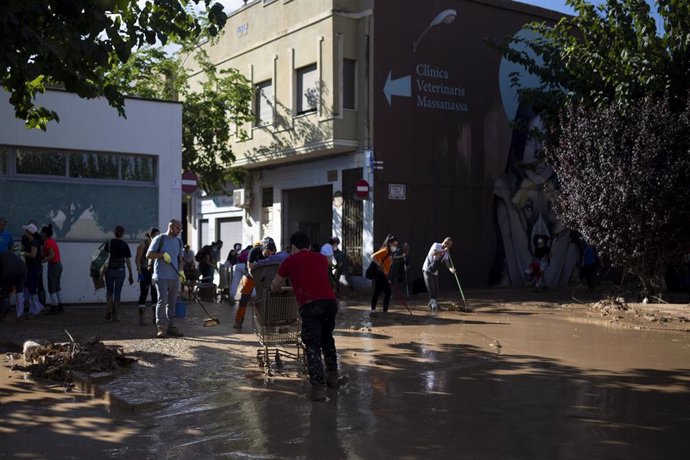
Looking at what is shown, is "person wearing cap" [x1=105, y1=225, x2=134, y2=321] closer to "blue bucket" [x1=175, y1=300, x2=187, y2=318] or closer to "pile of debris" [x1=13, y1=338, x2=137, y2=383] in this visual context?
"blue bucket" [x1=175, y1=300, x2=187, y2=318]

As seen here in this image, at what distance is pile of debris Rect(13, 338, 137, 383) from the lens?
856 centimetres

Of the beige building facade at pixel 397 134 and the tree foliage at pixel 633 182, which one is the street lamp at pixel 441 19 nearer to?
the beige building facade at pixel 397 134

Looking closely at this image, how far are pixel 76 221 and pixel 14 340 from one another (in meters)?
5.84

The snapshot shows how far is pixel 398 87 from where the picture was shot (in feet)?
74.0

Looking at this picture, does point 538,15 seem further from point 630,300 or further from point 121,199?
point 121,199

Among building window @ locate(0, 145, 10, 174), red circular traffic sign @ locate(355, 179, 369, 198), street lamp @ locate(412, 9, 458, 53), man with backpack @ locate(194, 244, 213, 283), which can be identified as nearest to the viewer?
building window @ locate(0, 145, 10, 174)

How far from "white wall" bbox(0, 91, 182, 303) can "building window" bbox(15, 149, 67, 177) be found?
26 centimetres

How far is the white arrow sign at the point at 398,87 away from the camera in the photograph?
73.3 feet

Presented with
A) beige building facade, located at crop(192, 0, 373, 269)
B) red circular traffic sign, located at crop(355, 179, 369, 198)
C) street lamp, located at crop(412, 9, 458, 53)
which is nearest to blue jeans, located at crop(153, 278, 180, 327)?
red circular traffic sign, located at crop(355, 179, 369, 198)

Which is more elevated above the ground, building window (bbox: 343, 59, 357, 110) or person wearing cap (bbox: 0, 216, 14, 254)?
building window (bbox: 343, 59, 357, 110)

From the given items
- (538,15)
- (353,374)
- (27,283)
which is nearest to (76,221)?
(27,283)

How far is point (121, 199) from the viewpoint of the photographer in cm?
1708

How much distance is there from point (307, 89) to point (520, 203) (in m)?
8.10

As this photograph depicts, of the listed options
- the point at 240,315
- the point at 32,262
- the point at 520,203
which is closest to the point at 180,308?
the point at 240,315
